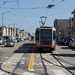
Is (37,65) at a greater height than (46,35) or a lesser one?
lesser

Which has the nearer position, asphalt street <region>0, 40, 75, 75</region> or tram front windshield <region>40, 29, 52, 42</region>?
asphalt street <region>0, 40, 75, 75</region>

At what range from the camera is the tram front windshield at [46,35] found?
24659mm

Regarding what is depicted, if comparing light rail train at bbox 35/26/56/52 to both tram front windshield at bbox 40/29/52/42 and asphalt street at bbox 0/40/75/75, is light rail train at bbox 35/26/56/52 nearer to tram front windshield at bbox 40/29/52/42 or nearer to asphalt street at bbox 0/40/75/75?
tram front windshield at bbox 40/29/52/42

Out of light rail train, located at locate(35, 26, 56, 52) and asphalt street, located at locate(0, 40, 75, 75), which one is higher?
light rail train, located at locate(35, 26, 56, 52)

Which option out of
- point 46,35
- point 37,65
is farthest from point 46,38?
point 37,65

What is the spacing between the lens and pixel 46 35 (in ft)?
81.3

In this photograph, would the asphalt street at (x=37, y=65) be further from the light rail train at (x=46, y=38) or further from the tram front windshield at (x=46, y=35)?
the tram front windshield at (x=46, y=35)

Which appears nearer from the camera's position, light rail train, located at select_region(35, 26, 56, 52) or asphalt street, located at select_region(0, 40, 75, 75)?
asphalt street, located at select_region(0, 40, 75, 75)

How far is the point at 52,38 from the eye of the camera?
24609mm

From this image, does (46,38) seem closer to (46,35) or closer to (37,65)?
(46,35)

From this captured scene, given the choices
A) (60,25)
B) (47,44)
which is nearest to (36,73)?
(47,44)

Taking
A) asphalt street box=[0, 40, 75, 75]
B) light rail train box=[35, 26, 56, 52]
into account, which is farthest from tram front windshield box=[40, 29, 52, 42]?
asphalt street box=[0, 40, 75, 75]

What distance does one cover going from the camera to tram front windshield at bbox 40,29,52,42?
24659 mm

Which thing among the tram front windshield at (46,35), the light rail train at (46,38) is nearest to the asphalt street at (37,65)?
the light rail train at (46,38)
